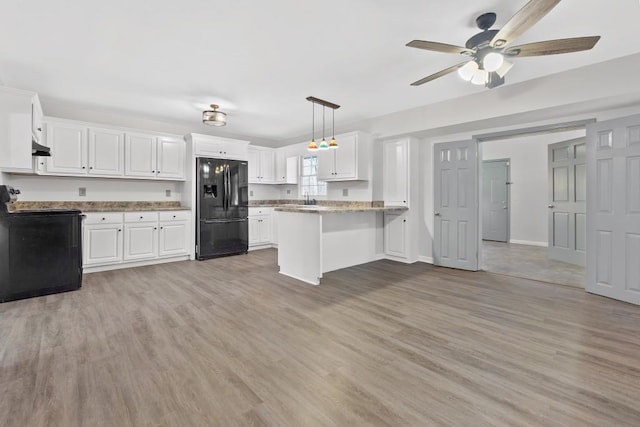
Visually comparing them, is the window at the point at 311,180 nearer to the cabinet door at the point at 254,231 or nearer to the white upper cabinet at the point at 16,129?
the cabinet door at the point at 254,231

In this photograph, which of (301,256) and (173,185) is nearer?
(301,256)

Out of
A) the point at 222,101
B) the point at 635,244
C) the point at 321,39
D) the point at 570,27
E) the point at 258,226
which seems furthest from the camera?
the point at 258,226

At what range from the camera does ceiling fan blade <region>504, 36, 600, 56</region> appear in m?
2.06

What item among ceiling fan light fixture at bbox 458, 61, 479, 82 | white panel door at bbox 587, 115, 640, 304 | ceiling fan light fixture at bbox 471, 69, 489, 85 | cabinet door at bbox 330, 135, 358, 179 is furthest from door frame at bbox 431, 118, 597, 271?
ceiling fan light fixture at bbox 458, 61, 479, 82

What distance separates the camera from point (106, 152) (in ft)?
15.1

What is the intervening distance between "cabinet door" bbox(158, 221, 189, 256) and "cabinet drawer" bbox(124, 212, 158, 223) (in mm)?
172

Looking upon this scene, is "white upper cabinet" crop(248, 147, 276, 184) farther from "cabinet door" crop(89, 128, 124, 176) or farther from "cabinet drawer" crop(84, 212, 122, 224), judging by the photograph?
"cabinet drawer" crop(84, 212, 122, 224)

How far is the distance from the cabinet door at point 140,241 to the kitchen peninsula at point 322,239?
7.29ft

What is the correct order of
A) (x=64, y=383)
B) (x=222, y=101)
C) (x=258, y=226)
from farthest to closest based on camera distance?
(x=258, y=226) → (x=222, y=101) → (x=64, y=383)

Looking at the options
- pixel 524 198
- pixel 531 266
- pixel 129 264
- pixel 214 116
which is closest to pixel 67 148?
pixel 129 264

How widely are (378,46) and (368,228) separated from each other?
9.87 feet

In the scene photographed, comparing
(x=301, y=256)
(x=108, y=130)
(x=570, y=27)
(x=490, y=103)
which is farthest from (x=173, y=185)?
(x=570, y=27)

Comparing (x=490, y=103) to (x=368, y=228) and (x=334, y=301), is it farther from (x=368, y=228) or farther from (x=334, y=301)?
(x=334, y=301)

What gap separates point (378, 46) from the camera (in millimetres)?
2807
